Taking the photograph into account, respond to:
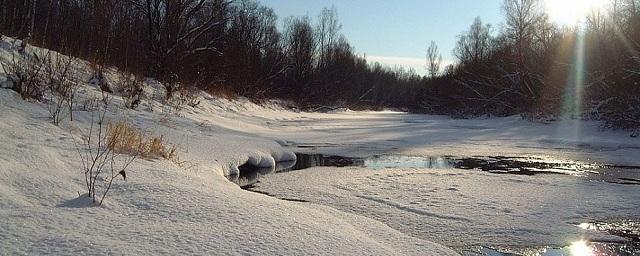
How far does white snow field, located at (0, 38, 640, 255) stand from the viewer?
2402 millimetres

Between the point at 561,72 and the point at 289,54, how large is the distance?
29855 millimetres

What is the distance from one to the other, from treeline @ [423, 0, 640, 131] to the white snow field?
11527 mm

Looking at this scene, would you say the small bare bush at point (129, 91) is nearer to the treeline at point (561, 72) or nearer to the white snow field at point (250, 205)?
the white snow field at point (250, 205)

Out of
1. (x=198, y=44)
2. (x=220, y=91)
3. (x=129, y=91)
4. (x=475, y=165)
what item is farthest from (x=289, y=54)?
(x=475, y=165)

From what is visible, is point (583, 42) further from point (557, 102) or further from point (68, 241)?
point (68, 241)

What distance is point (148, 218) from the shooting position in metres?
2.73

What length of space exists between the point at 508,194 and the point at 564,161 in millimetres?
4224

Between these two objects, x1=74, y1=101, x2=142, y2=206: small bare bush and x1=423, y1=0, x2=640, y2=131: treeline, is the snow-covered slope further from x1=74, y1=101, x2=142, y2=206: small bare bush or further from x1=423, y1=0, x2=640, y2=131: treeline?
x1=423, y1=0, x2=640, y2=131: treeline

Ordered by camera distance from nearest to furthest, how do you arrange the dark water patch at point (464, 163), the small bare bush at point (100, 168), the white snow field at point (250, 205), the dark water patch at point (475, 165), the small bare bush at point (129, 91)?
the white snow field at point (250, 205)
the small bare bush at point (100, 168)
the dark water patch at point (475, 165)
the dark water patch at point (464, 163)
the small bare bush at point (129, 91)

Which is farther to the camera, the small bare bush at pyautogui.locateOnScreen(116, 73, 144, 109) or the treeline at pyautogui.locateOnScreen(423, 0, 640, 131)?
the treeline at pyautogui.locateOnScreen(423, 0, 640, 131)

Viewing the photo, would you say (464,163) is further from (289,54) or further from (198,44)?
(289,54)

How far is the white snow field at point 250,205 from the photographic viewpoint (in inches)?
94.6

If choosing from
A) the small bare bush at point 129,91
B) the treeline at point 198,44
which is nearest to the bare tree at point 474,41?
the treeline at point 198,44

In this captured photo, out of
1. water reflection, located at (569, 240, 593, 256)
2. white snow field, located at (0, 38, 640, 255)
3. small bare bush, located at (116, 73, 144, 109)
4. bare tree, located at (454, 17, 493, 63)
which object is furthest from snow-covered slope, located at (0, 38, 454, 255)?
bare tree, located at (454, 17, 493, 63)
